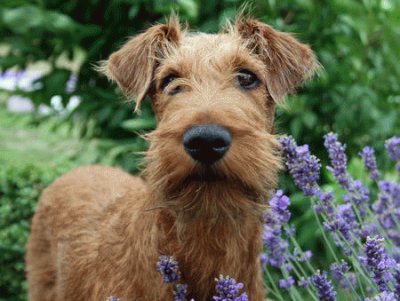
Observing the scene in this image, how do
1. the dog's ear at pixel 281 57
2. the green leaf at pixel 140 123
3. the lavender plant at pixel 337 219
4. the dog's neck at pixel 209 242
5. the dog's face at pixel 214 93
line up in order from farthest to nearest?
the green leaf at pixel 140 123
the dog's ear at pixel 281 57
the lavender plant at pixel 337 219
the dog's neck at pixel 209 242
the dog's face at pixel 214 93

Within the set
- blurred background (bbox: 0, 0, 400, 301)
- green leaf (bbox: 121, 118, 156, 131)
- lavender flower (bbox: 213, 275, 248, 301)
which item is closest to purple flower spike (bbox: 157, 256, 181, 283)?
lavender flower (bbox: 213, 275, 248, 301)

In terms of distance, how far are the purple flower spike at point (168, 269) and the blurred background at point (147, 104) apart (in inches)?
81.6

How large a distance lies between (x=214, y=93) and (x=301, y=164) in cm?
52

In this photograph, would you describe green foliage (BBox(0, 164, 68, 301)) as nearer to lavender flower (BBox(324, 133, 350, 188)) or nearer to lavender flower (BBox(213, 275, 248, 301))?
lavender flower (BBox(324, 133, 350, 188))

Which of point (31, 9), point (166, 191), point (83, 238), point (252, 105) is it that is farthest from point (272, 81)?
point (31, 9)

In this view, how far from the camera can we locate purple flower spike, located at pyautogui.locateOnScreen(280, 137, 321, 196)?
9.22 ft

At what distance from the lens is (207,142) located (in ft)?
7.50

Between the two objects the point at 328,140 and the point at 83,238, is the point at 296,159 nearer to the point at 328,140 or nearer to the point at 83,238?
the point at 328,140

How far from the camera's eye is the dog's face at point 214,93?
2338 mm

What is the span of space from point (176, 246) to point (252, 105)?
0.67 metres

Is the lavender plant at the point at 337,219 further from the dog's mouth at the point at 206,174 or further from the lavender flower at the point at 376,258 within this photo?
the dog's mouth at the point at 206,174

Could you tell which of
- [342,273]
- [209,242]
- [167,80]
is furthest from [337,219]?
[167,80]

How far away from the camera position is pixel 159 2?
16.1 feet

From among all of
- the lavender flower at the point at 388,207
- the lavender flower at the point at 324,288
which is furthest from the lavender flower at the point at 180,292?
the lavender flower at the point at 388,207
